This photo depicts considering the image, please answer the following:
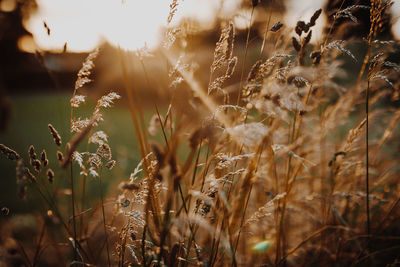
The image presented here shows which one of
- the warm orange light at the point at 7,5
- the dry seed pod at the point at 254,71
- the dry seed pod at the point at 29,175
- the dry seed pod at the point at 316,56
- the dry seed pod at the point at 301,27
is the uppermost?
the warm orange light at the point at 7,5

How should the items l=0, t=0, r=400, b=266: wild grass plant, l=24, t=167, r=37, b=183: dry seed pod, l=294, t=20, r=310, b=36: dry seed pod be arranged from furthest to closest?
l=294, t=20, r=310, b=36: dry seed pod, l=24, t=167, r=37, b=183: dry seed pod, l=0, t=0, r=400, b=266: wild grass plant

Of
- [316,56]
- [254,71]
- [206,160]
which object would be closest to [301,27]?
[316,56]

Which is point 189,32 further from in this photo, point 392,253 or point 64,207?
point 64,207

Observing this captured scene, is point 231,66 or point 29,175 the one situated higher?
point 231,66

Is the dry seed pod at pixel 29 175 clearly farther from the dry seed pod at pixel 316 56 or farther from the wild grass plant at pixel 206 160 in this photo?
the dry seed pod at pixel 316 56

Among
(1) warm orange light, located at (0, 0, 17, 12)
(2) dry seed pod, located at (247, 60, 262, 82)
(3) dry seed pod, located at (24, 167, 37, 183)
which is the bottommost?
(3) dry seed pod, located at (24, 167, 37, 183)

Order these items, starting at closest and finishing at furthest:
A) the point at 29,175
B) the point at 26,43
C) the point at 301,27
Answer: the point at 29,175 → the point at 301,27 → the point at 26,43

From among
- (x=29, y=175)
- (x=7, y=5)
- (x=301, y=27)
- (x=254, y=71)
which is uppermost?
(x=7, y=5)

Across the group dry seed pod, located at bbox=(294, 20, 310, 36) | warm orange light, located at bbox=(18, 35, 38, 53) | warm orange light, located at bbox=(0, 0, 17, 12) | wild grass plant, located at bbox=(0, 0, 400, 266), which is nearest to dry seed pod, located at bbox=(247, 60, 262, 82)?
wild grass plant, located at bbox=(0, 0, 400, 266)

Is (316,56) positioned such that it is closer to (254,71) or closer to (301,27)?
(301,27)

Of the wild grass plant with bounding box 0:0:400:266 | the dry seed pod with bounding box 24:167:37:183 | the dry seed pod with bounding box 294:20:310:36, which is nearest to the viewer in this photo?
the wild grass plant with bounding box 0:0:400:266

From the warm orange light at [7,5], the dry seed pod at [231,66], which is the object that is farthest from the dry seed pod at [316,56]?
the warm orange light at [7,5]

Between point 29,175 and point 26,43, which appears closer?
point 29,175

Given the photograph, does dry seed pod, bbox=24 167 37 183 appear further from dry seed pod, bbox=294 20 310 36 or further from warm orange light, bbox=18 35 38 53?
dry seed pod, bbox=294 20 310 36
